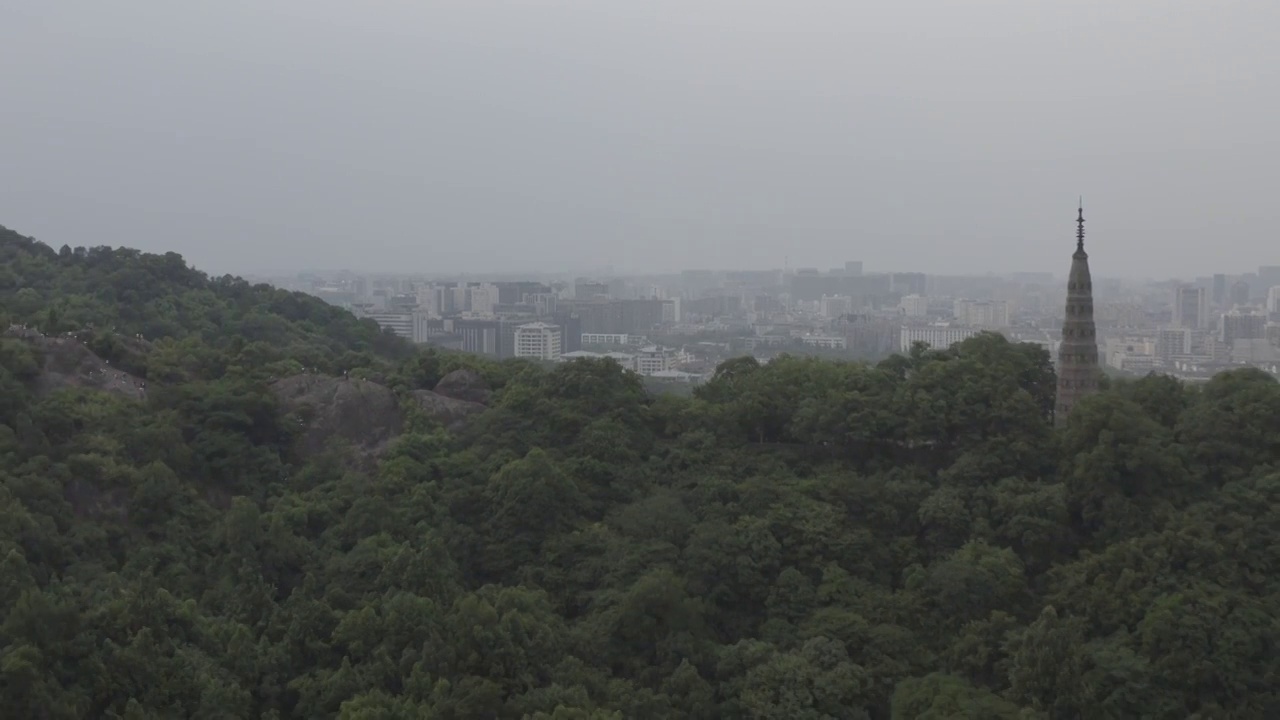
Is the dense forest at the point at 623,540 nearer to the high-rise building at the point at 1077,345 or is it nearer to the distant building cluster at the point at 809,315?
the high-rise building at the point at 1077,345

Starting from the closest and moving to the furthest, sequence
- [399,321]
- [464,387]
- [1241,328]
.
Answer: [464,387] → [1241,328] → [399,321]

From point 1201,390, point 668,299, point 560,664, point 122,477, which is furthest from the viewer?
point 668,299

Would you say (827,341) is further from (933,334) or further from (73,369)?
(73,369)

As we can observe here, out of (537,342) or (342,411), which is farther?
(537,342)

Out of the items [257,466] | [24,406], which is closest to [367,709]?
[257,466]

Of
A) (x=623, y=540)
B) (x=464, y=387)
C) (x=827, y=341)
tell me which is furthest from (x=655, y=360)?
(x=623, y=540)

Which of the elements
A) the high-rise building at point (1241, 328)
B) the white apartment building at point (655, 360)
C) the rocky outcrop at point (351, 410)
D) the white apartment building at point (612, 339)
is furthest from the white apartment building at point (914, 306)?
the rocky outcrop at point (351, 410)

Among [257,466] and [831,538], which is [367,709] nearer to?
[831,538]

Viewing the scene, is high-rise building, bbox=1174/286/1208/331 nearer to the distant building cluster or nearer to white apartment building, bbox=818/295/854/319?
the distant building cluster
